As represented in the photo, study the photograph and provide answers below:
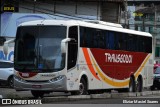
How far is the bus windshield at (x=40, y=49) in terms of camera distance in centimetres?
2069

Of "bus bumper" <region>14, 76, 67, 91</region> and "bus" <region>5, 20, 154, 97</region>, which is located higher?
"bus" <region>5, 20, 154, 97</region>

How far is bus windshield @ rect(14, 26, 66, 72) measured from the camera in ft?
67.9

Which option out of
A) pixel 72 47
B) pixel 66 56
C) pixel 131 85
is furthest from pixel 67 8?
pixel 66 56

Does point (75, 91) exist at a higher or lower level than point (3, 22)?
lower

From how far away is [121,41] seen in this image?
86.9 feet

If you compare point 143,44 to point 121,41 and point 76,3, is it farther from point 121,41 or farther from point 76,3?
point 76,3

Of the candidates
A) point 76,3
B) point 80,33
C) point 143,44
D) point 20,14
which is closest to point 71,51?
point 80,33

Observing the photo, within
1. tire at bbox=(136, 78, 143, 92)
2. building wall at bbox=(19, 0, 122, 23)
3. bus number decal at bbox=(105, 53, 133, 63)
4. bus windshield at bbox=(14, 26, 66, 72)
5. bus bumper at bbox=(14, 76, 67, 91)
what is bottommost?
tire at bbox=(136, 78, 143, 92)

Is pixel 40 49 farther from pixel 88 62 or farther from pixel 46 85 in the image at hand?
pixel 88 62

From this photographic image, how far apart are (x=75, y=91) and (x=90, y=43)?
2.60 metres

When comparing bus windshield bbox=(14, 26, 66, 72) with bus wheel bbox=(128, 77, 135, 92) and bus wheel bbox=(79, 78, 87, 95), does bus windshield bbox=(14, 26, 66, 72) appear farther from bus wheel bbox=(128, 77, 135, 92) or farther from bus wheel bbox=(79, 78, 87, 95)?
bus wheel bbox=(128, 77, 135, 92)

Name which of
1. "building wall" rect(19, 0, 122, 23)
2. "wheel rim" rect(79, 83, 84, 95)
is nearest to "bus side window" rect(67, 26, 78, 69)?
"wheel rim" rect(79, 83, 84, 95)

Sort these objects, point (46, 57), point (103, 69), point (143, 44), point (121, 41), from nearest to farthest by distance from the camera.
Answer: point (46, 57)
point (103, 69)
point (121, 41)
point (143, 44)

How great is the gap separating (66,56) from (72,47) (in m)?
0.77
